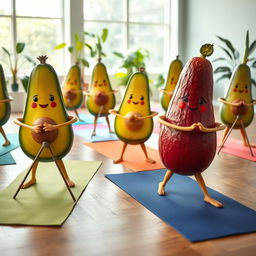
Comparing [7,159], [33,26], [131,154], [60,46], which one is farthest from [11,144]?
[33,26]

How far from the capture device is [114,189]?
10.5 ft

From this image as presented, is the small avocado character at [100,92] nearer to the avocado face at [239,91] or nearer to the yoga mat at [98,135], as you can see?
the yoga mat at [98,135]

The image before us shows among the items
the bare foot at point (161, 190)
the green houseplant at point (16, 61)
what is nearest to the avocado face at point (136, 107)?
the bare foot at point (161, 190)

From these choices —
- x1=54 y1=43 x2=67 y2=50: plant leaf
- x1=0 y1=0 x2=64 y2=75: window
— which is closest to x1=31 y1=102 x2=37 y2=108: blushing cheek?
x1=54 y1=43 x2=67 y2=50: plant leaf

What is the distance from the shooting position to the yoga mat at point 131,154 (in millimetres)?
3867

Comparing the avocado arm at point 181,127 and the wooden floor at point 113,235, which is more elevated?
the avocado arm at point 181,127

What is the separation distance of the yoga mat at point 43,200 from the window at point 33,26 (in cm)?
511

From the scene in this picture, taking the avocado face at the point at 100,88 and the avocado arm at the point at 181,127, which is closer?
the avocado arm at the point at 181,127

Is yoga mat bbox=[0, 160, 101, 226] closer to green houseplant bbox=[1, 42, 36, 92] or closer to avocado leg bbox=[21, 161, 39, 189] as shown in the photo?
avocado leg bbox=[21, 161, 39, 189]

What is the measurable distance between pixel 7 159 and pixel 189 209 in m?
2.03

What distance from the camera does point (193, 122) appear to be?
280 centimetres

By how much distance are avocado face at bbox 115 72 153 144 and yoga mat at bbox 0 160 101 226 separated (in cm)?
48

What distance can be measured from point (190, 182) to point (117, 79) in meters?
6.01

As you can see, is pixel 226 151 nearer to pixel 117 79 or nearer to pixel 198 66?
pixel 198 66
